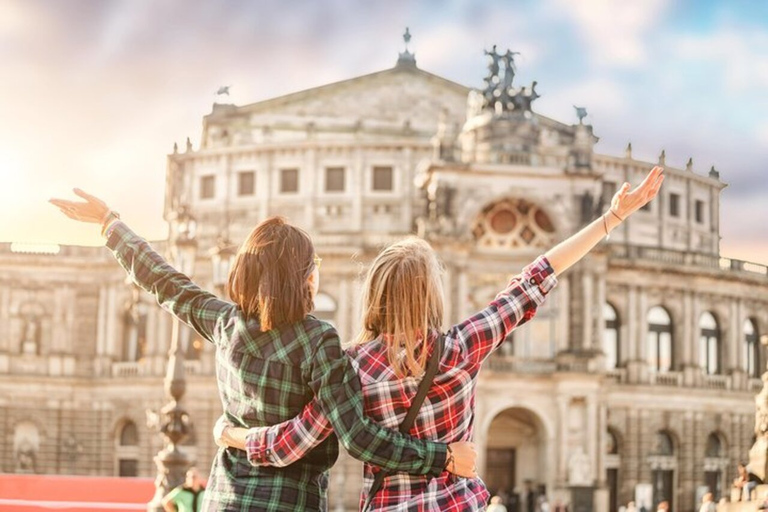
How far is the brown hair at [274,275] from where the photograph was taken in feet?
17.3

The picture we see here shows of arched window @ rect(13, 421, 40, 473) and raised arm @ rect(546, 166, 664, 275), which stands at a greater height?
raised arm @ rect(546, 166, 664, 275)

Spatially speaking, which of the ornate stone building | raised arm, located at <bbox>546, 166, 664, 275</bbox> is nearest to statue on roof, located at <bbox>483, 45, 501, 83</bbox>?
the ornate stone building

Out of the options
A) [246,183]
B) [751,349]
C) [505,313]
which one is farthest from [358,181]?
[505,313]

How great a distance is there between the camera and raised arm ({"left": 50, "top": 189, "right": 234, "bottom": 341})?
225 inches

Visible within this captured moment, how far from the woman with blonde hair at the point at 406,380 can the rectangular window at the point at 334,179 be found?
5107cm

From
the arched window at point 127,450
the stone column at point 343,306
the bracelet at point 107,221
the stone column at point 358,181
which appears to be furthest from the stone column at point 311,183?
the bracelet at point 107,221

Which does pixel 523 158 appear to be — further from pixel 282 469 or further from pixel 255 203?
pixel 282 469

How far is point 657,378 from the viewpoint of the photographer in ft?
182

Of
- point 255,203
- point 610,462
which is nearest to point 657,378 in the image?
point 610,462

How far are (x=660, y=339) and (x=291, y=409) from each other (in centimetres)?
5300

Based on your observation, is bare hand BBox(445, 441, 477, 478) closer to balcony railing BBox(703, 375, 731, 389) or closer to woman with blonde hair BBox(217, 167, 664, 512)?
woman with blonde hair BBox(217, 167, 664, 512)

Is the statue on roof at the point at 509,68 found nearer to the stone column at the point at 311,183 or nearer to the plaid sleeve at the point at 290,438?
the stone column at the point at 311,183

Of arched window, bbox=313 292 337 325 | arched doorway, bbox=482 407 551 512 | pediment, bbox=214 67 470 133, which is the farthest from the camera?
pediment, bbox=214 67 470 133

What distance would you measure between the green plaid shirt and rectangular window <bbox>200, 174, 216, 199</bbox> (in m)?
53.0
